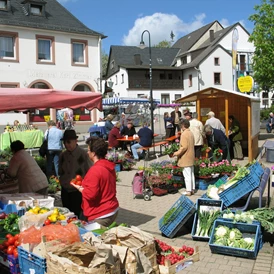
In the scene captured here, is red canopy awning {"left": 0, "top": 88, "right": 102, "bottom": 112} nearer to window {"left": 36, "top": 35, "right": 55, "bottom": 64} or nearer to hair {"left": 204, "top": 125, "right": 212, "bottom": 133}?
hair {"left": 204, "top": 125, "right": 212, "bottom": 133}

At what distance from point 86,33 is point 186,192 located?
2412 centimetres

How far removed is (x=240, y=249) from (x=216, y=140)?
7227mm

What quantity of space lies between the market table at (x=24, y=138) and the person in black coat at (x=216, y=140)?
9.72m

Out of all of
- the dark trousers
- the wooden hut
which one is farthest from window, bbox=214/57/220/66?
the dark trousers

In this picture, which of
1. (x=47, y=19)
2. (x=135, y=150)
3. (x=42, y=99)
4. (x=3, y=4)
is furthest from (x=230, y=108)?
(x=3, y=4)

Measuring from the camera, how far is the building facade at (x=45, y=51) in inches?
1097

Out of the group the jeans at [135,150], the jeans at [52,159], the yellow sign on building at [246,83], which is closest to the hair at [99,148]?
the jeans at [52,159]

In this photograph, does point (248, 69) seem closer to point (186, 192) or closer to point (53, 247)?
point (186, 192)

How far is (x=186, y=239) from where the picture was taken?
20.7 ft

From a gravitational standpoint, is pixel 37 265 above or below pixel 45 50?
below

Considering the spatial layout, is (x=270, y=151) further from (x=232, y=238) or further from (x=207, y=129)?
(x=232, y=238)

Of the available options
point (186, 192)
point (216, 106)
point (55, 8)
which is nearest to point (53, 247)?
point (186, 192)

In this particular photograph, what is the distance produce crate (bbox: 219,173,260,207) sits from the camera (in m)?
6.54

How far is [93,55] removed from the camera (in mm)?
31281
